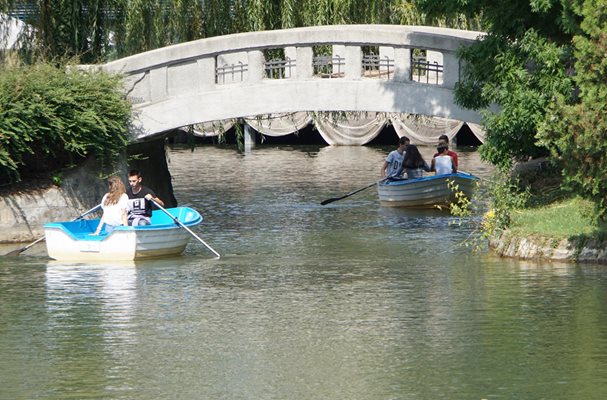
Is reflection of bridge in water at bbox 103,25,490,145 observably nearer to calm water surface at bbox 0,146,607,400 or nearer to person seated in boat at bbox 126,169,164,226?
calm water surface at bbox 0,146,607,400

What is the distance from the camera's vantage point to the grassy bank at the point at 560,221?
20219 mm

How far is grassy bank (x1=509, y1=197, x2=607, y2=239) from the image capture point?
20.2 metres

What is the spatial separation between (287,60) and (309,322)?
9.22 meters

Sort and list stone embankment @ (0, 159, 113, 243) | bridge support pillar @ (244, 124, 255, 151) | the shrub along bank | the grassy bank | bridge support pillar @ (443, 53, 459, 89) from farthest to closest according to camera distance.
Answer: bridge support pillar @ (244, 124, 255, 151)
bridge support pillar @ (443, 53, 459, 89)
stone embankment @ (0, 159, 113, 243)
the grassy bank
the shrub along bank

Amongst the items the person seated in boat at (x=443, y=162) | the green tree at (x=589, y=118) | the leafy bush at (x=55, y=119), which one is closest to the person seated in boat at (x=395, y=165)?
the person seated in boat at (x=443, y=162)

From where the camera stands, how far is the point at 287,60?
25.2 m

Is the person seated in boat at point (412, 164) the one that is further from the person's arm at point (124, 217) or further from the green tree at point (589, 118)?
the green tree at point (589, 118)

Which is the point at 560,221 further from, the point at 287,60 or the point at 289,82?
the point at 287,60

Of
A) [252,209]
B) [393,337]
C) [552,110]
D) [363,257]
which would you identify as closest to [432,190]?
[252,209]

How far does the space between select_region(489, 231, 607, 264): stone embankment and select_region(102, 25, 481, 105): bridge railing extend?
13.6 ft

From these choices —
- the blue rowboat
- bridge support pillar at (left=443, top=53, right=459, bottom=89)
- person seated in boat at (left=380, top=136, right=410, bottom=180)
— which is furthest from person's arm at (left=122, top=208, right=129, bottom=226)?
person seated in boat at (left=380, top=136, right=410, bottom=180)

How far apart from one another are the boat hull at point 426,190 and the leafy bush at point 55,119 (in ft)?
22.9

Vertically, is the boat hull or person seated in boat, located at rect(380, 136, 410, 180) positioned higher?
person seated in boat, located at rect(380, 136, 410, 180)

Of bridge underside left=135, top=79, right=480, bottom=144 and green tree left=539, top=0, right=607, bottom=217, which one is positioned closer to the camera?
green tree left=539, top=0, right=607, bottom=217
